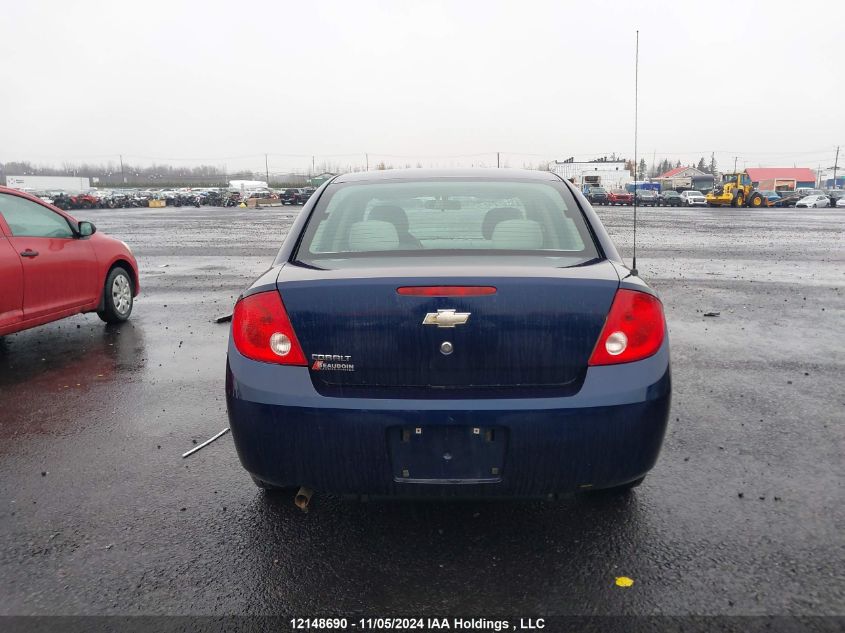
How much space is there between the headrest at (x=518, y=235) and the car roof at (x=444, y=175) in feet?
1.98

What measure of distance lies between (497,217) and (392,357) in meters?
1.22

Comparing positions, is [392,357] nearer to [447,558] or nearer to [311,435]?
[311,435]

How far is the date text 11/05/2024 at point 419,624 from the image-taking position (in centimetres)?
233

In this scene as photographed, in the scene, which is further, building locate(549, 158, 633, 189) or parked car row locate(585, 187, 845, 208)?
building locate(549, 158, 633, 189)

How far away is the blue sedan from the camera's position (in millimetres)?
2445

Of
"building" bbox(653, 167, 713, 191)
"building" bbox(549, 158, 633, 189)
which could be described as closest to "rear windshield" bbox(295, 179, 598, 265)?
"building" bbox(653, 167, 713, 191)

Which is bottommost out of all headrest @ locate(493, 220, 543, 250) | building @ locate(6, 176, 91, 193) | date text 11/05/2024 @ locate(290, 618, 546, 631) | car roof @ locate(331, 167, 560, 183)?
date text 11/05/2024 @ locate(290, 618, 546, 631)

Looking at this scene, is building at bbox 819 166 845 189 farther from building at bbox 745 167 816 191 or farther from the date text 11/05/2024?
the date text 11/05/2024

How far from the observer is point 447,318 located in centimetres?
245

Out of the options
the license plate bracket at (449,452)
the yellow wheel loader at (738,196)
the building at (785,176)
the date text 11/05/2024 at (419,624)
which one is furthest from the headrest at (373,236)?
the building at (785,176)

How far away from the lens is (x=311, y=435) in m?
2.49

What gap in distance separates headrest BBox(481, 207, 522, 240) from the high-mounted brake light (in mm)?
849

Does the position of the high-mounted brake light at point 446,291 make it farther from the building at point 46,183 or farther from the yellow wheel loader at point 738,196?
the building at point 46,183

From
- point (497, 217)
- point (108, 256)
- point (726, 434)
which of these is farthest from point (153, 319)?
point (726, 434)
